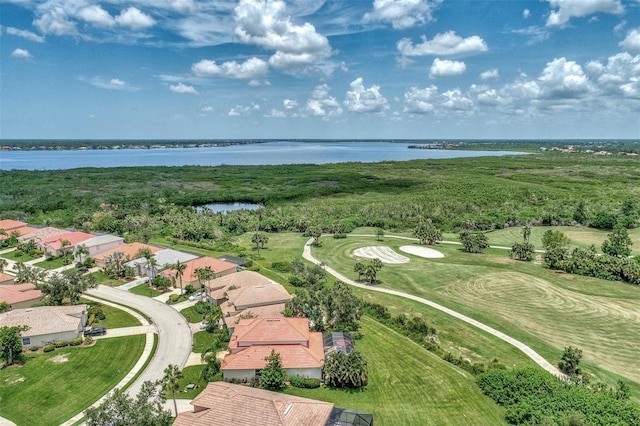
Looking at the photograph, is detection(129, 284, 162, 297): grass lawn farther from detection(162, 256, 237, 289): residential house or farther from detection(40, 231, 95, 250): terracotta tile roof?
detection(40, 231, 95, 250): terracotta tile roof

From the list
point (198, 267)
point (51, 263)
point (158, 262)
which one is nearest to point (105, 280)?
point (158, 262)

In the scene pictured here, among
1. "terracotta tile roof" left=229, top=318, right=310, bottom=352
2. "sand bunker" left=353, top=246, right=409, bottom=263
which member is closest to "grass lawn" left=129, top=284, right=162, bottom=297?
"terracotta tile roof" left=229, top=318, right=310, bottom=352

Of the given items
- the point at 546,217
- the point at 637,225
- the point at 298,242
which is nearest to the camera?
the point at 298,242

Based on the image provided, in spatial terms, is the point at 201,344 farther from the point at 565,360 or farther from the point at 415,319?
the point at 565,360

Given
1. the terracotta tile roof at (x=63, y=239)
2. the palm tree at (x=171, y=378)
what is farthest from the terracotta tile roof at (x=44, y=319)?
the terracotta tile roof at (x=63, y=239)

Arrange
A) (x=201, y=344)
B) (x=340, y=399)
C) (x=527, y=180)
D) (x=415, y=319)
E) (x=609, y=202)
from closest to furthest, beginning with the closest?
(x=340, y=399) → (x=201, y=344) → (x=415, y=319) → (x=609, y=202) → (x=527, y=180)

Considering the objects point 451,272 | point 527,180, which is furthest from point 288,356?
point 527,180

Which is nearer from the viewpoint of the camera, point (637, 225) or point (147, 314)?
point (147, 314)

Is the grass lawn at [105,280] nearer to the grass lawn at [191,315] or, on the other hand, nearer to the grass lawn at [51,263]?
the grass lawn at [51,263]
